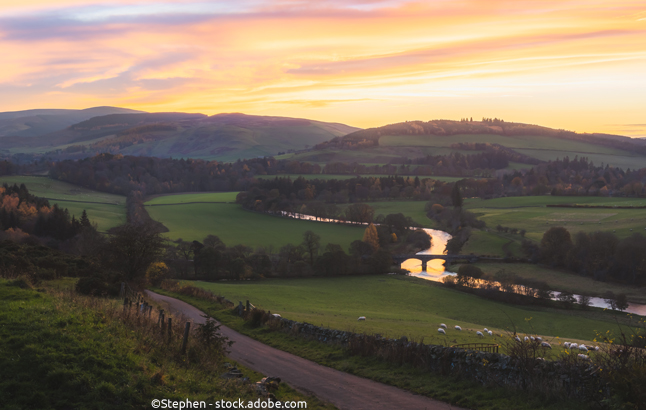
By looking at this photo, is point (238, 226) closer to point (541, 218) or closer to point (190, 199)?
point (190, 199)

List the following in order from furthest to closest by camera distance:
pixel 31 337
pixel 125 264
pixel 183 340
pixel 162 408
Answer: pixel 125 264
pixel 183 340
pixel 31 337
pixel 162 408

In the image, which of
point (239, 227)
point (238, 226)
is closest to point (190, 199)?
point (238, 226)

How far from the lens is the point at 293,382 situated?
48.9ft

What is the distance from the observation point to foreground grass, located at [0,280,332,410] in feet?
30.6

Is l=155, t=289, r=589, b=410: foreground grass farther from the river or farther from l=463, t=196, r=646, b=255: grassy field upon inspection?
l=463, t=196, r=646, b=255: grassy field

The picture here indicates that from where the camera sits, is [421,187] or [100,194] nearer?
[100,194]

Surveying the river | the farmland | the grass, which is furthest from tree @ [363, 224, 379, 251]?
the grass

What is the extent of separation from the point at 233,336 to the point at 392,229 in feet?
292

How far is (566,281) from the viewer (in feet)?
234

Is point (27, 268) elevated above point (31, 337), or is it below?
below

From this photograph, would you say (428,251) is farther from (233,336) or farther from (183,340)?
(183,340)

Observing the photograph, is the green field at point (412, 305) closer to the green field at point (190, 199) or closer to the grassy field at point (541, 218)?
the grassy field at point (541, 218)

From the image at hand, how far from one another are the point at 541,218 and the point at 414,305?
7620 cm

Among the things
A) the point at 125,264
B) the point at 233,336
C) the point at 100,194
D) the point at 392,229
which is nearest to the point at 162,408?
the point at 233,336
